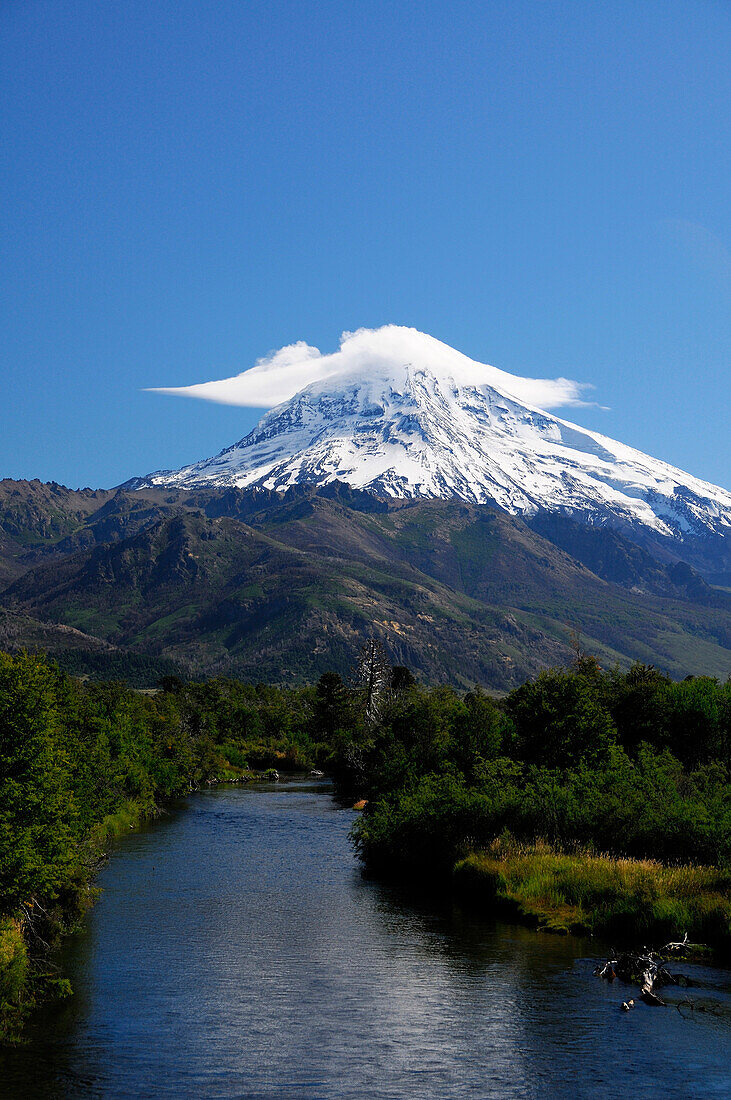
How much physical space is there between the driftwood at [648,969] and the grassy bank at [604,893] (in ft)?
6.35

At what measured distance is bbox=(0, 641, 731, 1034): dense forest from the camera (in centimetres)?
4678

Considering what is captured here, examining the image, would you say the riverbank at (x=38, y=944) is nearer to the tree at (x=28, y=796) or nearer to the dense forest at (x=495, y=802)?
the dense forest at (x=495, y=802)

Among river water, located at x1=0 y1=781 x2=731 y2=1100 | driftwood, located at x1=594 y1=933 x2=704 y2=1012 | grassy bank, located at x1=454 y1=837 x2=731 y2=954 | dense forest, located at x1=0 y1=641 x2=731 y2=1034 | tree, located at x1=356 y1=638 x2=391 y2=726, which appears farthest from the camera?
tree, located at x1=356 y1=638 x2=391 y2=726

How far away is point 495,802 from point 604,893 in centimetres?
1369

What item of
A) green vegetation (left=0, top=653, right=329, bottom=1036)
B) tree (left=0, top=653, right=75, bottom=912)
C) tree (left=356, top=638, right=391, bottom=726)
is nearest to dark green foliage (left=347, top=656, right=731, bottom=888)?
green vegetation (left=0, top=653, right=329, bottom=1036)

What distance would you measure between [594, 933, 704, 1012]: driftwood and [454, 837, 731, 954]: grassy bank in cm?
193

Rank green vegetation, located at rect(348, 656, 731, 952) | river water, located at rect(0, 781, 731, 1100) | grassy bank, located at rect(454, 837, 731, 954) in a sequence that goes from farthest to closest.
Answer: green vegetation, located at rect(348, 656, 731, 952), grassy bank, located at rect(454, 837, 731, 954), river water, located at rect(0, 781, 731, 1100)

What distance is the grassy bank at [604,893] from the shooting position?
50.6m

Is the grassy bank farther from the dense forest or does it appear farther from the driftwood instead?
the driftwood

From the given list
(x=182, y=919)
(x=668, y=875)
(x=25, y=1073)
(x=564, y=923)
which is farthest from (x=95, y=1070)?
(x=668, y=875)

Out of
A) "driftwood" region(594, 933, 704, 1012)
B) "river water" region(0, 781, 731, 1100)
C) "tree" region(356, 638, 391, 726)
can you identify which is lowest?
"river water" region(0, 781, 731, 1100)

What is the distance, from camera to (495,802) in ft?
224

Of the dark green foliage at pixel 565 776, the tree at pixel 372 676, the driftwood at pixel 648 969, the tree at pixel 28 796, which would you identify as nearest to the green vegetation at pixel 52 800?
the tree at pixel 28 796

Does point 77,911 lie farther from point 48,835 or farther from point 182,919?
point 48,835
